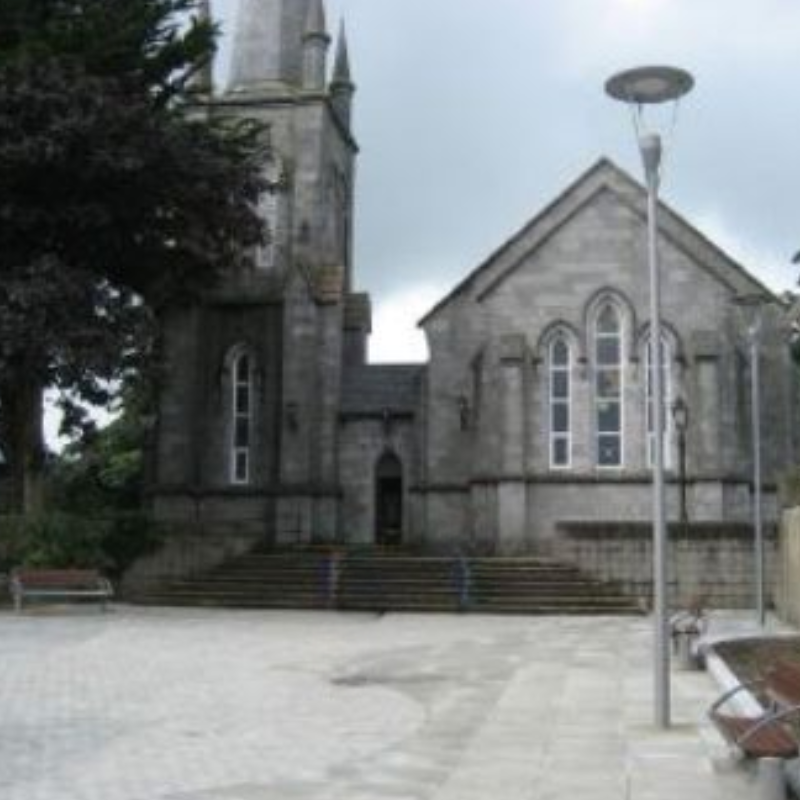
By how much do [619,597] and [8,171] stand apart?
15.1 meters

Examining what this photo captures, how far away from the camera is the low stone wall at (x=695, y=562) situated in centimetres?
3066

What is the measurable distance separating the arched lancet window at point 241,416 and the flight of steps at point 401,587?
561 cm

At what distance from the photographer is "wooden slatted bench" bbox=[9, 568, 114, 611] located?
29000 mm

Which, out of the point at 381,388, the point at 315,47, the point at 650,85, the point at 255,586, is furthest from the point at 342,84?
the point at 650,85

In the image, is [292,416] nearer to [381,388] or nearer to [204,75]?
[381,388]

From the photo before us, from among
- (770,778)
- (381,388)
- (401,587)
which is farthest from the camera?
(381,388)

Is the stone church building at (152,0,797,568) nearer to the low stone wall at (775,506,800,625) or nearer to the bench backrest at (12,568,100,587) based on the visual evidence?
the low stone wall at (775,506,800,625)

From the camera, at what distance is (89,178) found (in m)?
31.0

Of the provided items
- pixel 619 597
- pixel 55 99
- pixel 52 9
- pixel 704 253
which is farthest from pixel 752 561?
pixel 52 9

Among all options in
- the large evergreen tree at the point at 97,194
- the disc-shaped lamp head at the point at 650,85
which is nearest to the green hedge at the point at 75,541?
the large evergreen tree at the point at 97,194

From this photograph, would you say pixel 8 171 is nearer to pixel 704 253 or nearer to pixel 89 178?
pixel 89 178

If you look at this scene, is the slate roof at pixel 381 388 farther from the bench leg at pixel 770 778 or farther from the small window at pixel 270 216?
the bench leg at pixel 770 778

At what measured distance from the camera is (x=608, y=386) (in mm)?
36531

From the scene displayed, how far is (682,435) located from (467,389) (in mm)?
5655
